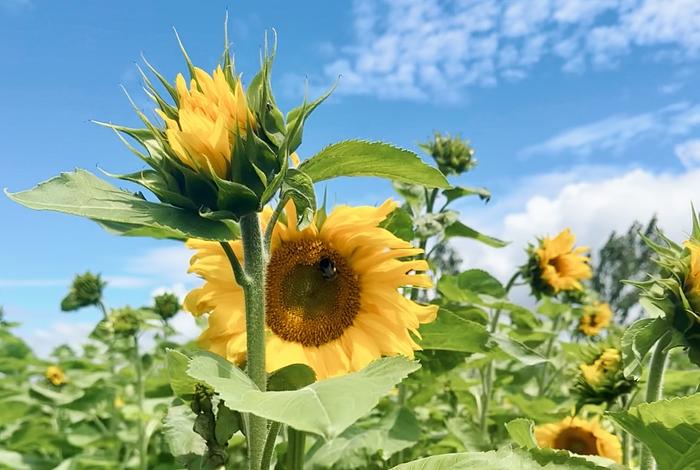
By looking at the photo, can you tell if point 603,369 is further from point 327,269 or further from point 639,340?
point 327,269

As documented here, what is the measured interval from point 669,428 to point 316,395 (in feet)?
1.68

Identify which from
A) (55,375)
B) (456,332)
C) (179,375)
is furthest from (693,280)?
(55,375)

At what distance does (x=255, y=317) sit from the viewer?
954 mm

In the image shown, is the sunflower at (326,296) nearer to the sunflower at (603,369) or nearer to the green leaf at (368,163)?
the green leaf at (368,163)

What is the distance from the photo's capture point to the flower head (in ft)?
3.05

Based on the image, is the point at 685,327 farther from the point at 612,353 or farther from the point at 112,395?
the point at 112,395

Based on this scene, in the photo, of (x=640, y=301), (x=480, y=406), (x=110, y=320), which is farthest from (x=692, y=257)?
(x=110, y=320)

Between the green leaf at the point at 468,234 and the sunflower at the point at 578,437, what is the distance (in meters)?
0.56

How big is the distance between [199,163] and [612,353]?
1.30m

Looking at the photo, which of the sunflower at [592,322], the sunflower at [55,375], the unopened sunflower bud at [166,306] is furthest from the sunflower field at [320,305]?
the sunflower at [55,375]

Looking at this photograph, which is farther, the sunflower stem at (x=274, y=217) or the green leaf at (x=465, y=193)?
the green leaf at (x=465, y=193)

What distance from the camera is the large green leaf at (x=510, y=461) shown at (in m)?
0.87

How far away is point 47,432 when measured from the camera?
3.43m

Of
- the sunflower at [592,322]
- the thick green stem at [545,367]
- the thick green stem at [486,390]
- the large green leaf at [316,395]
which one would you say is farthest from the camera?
the sunflower at [592,322]
